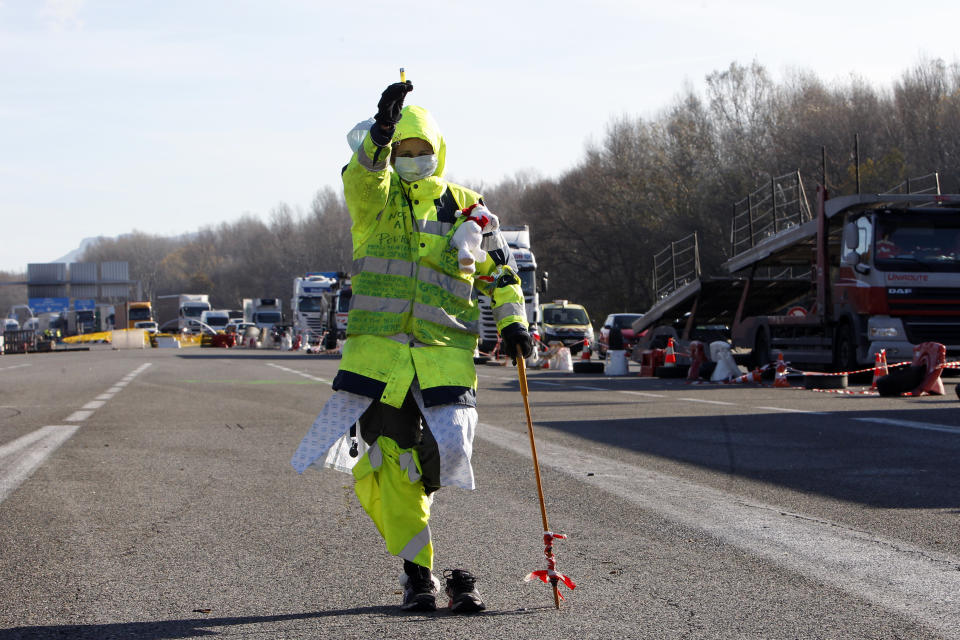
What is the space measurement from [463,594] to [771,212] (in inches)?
806

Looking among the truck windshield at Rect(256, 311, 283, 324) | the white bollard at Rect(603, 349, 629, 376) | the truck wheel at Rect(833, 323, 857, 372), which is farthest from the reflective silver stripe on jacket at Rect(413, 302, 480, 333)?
the truck windshield at Rect(256, 311, 283, 324)

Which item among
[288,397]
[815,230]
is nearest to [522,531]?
[288,397]

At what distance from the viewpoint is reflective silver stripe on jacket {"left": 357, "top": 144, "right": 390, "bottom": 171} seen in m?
4.09

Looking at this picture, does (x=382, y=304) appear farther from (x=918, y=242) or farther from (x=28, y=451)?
(x=918, y=242)

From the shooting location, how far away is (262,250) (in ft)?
504

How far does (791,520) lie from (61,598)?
135 inches

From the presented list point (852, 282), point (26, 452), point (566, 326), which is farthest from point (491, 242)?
point (566, 326)

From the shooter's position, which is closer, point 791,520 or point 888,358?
point 791,520

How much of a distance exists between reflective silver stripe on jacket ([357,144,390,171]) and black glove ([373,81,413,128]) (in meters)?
0.11

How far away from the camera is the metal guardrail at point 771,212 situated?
2223 centimetres

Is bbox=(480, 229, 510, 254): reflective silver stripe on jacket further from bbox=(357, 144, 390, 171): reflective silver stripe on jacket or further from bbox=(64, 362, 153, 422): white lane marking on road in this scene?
bbox=(64, 362, 153, 422): white lane marking on road

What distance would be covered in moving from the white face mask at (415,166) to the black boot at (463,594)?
56.4 inches

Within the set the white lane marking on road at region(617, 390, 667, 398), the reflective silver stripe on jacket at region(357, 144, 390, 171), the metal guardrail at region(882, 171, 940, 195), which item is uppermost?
the metal guardrail at region(882, 171, 940, 195)

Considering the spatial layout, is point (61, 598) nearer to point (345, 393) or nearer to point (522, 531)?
point (345, 393)
